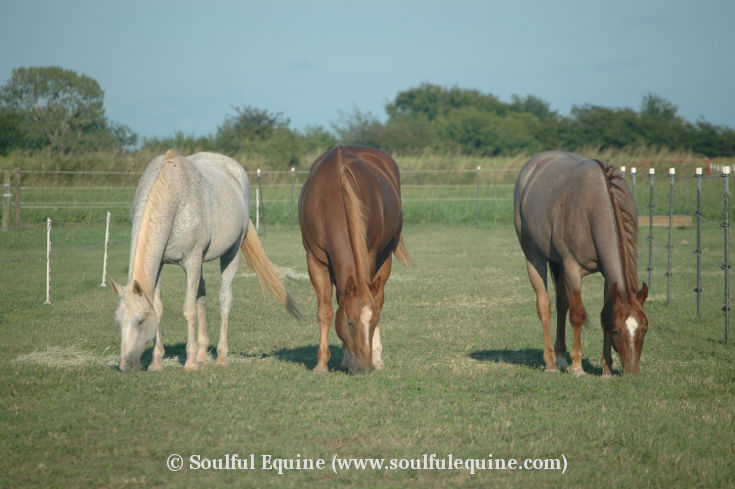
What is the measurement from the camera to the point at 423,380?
629 centimetres

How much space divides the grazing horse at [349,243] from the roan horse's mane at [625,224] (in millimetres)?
2099

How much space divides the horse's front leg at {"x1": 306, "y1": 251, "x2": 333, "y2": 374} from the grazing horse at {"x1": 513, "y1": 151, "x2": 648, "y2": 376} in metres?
2.12

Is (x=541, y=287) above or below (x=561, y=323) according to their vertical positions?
above

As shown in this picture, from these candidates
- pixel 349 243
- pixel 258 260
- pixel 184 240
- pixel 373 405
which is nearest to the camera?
pixel 373 405

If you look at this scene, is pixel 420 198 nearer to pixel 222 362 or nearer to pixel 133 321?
pixel 222 362

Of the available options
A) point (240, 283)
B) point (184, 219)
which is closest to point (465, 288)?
point (240, 283)

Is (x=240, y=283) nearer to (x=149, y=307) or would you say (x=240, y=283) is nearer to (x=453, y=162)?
(x=149, y=307)

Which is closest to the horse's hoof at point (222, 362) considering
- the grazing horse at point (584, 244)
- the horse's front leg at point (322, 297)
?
the horse's front leg at point (322, 297)

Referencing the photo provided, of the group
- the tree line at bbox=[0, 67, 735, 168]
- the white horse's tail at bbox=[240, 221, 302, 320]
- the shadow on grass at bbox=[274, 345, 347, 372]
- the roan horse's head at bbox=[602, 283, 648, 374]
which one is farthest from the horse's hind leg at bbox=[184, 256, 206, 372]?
the tree line at bbox=[0, 67, 735, 168]

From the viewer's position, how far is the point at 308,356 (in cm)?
760

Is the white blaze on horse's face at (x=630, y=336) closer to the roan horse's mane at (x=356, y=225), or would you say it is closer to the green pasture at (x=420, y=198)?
the roan horse's mane at (x=356, y=225)

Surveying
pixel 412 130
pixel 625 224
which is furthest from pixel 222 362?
pixel 412 130

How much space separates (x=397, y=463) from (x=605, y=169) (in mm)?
3698

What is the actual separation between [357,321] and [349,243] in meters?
0.74
